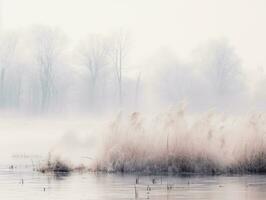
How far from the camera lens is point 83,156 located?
1577 inches

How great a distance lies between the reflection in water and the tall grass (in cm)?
167

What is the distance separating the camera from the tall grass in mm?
34625

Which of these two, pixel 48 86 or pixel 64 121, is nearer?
pixel 64 121

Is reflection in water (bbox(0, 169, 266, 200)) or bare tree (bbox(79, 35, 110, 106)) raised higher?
bare tree (bbox(79, 35, 110, 106))

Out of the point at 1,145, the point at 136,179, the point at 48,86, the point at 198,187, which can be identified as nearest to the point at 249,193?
the point at 198,187

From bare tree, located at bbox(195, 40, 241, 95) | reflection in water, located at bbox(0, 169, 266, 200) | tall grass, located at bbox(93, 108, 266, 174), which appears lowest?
reflection in water, located at bbox(0, 169, 266, 200)

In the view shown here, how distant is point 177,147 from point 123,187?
20.8 ft

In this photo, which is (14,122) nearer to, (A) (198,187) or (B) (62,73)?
(B) (62,73)

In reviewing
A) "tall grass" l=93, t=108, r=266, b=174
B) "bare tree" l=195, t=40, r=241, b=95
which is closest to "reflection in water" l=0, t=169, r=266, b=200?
"tall grass" l=93, t=108, r=266, b=174

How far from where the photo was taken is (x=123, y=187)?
1131 inches

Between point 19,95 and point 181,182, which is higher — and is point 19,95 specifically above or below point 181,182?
above

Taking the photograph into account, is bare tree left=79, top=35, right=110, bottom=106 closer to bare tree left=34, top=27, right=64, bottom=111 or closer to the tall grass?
bare tree left=34, top=27, right=64, bottom=111

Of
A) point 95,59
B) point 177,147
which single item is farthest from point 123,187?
point 95,59

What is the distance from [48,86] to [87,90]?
174 inches
